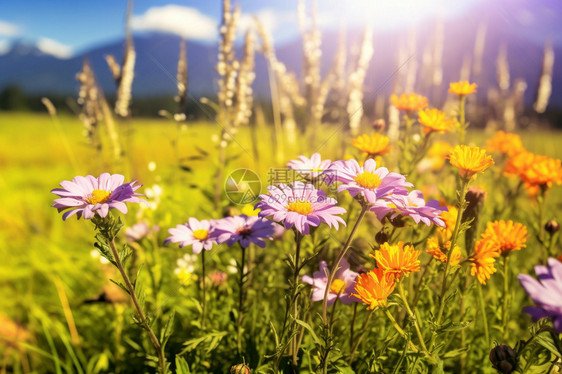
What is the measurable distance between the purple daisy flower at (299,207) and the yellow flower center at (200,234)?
28 cm

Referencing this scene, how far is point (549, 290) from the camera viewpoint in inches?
21.9

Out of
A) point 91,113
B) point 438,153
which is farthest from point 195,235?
point 438,153

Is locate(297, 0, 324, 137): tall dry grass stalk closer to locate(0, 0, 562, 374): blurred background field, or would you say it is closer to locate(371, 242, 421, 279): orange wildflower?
locate(0, 0, 562, 374): blurred background field

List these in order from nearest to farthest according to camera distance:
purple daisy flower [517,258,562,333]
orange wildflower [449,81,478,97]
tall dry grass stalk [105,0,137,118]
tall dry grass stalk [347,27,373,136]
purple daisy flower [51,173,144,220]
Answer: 1. purple daisy flower [517,258,562,333]
2. purple daisy flower [51,173,144,220]
3. orange wildflower [449,81,478,97]
4. tall dry grass stalk [105,0,137,118]
5. tall dry grass stalk [347,27,373,136]

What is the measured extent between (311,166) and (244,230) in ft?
0.79

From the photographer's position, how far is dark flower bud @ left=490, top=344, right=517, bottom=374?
0.72 meters

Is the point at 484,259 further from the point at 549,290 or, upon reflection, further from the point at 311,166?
the point at 311,166

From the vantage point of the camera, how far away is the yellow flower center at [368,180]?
2.56 feet

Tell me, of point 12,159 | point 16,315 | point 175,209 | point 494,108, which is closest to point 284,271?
point 175,209

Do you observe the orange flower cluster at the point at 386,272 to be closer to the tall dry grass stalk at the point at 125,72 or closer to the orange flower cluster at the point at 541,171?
the orange flower cluster at the point at 541,171

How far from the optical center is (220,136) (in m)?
1.80

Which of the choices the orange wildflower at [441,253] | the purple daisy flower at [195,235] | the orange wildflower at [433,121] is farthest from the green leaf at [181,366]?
the orange wildflower at [433,121]

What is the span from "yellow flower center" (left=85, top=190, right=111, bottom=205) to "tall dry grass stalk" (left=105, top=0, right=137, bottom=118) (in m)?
1.43

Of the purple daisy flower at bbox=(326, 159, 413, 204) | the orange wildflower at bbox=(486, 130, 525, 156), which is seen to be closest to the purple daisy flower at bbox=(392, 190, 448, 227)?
the purple daisy flower at bbox=(326, 159, 413, 204)
